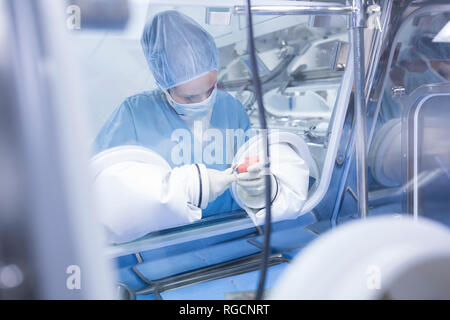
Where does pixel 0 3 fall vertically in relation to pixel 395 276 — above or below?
above

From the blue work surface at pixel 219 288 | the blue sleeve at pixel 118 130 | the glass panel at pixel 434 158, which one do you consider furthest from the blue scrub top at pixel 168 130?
the glass panel at pixel 434 158

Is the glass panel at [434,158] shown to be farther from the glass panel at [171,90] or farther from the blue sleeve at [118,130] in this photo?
the blue sleeve at [118,130]

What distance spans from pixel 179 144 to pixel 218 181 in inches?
7.3

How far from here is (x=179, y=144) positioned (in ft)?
4.15

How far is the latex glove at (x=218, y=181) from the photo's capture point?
124cm

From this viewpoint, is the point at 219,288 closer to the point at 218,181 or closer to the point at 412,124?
the point at 218,181

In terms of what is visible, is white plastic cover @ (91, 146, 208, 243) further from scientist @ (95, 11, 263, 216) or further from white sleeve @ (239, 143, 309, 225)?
white sleeve @ (239, 143, 309, 225)

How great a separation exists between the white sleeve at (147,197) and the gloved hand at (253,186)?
146 millimetres

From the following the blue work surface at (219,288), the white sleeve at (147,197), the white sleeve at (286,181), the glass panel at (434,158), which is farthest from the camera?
the glass panel at (434,158)

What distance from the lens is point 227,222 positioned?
138 cm
